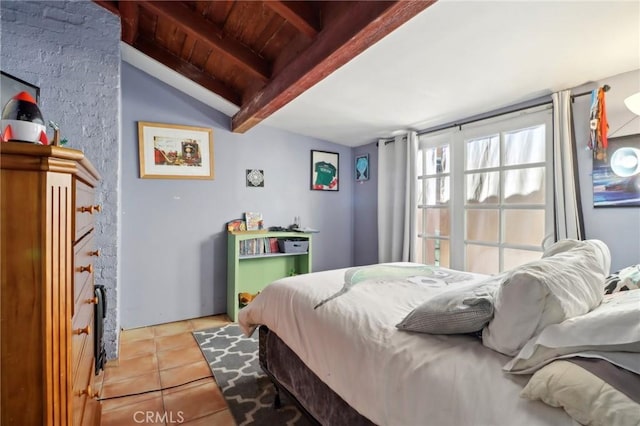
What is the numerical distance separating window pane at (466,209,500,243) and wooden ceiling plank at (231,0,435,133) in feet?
6.38

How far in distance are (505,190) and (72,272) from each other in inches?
116

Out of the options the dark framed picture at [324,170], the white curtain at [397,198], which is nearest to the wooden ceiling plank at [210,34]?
the dark framed picture at [324,170]

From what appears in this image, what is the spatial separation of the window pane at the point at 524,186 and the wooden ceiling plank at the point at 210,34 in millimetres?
2257

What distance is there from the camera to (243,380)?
2004 mm

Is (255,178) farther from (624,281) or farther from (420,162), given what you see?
(624,281)

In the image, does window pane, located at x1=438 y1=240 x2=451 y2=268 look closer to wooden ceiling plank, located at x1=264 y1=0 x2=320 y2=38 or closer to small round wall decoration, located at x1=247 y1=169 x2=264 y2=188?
small round wall decoration, located at x1=247 y1=169 x2=264 y2=188

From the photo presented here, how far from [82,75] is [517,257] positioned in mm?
3685

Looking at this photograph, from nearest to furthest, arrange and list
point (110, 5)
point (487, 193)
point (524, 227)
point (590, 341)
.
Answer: point (590, 341) < point (110, 5) < point (524, 227) < point (487, 193)

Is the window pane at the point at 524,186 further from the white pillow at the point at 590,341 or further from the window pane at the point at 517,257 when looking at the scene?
the white pillow at the point at 590,341

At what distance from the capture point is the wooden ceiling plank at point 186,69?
2.64 metres

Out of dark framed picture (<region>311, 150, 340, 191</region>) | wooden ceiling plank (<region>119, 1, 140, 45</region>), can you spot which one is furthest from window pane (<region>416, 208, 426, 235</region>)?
wooden ceiling plank (<region>119, 1, 140, 45</region>)

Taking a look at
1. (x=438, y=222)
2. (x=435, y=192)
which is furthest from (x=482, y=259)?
(x=435, y=192)

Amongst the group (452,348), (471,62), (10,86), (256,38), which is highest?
(256,38)

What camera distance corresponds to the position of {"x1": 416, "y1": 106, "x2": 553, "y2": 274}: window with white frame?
241cm
